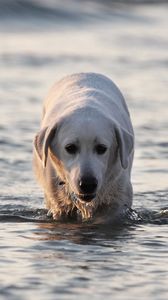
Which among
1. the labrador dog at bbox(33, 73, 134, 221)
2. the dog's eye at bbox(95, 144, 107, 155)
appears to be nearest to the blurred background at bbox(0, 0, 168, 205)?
the labrador dog at bbox(33, 73, 134, 221)

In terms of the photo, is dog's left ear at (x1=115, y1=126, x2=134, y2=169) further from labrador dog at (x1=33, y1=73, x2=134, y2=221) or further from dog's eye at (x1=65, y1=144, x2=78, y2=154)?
dog's eye at (x1=65, y1=144, x2=78, y2=154)

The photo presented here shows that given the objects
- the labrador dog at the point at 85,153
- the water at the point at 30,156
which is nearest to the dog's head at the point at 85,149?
the labrador dog at the point at 85,153

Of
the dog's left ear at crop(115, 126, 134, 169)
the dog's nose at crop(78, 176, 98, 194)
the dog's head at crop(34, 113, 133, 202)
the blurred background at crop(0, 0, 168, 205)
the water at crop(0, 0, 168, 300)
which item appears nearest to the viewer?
the water at crop(0, 0, 168, 300)

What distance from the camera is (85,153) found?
29.3 ft

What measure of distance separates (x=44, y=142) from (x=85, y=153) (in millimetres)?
422

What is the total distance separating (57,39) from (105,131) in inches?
520

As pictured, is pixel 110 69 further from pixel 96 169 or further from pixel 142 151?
pixel 96 169

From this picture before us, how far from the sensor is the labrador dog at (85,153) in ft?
29.3

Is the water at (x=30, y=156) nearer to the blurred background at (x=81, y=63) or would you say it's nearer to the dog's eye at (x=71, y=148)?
the blurred background at (x=81, y=63)

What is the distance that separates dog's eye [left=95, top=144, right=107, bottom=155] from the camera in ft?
29.6

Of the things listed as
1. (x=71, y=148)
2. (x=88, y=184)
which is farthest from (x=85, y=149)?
(x=88, y=184)

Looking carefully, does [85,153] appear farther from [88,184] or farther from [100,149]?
[88,184]

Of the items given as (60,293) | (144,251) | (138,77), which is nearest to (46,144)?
(144,251)

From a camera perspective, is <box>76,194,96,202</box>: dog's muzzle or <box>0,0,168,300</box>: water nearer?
<box>0,0,168,300</box>: water
